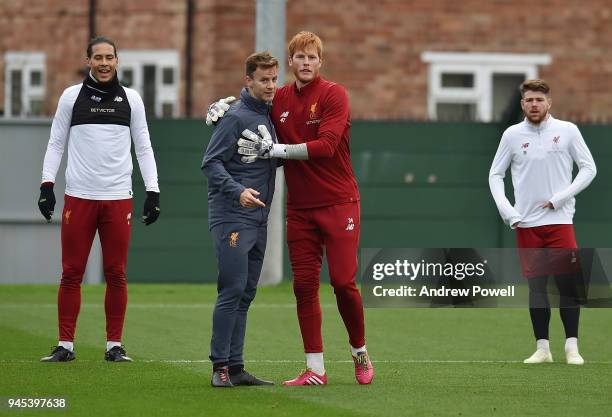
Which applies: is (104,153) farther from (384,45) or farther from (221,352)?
(384,45)

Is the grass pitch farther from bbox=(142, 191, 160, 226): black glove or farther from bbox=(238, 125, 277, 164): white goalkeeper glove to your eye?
bbox=(238, 125, 277, 164): white goalkeeper glove

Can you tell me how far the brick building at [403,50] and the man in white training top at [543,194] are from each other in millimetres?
14163

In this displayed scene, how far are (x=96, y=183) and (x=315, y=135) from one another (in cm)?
198

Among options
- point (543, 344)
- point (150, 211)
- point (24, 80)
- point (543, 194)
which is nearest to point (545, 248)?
point (543, 194)

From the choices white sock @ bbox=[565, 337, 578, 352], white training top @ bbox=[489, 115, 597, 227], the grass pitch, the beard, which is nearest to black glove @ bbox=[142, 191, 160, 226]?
the grass pitch

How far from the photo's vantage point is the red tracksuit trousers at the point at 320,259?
31.2 ft

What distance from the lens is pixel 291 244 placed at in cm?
956

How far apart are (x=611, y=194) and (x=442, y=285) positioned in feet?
28.4

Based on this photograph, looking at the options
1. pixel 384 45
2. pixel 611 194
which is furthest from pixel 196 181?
pixel 384 45

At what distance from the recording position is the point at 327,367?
1070 cm

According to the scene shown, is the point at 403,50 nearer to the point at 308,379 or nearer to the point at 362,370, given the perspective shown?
the point at 362,370

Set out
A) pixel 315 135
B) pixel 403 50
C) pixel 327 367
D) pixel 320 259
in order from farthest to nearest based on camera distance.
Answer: pixel 403 50 → pixel 327 367 → pixel 320 259 → pixel 315 135

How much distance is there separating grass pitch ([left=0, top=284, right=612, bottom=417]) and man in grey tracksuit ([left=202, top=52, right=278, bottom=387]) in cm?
39

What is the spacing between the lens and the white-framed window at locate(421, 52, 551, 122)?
85.9 ft
